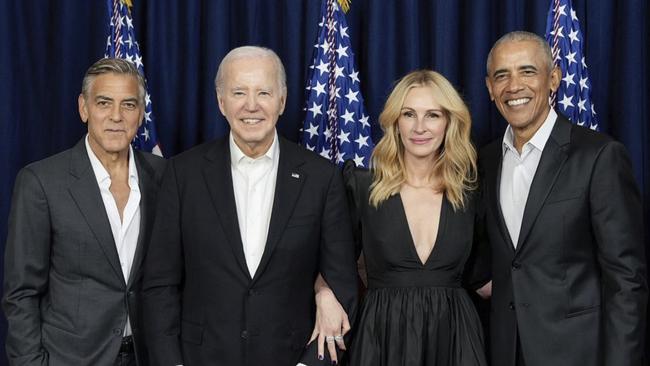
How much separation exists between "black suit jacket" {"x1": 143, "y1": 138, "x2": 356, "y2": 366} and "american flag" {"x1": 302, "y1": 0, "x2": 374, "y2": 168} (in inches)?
37.8

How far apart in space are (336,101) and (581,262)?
152 cm

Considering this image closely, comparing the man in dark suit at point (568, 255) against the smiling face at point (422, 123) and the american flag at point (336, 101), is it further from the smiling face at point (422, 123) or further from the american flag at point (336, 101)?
the american flag at point (336, 101)

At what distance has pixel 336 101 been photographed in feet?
12.7

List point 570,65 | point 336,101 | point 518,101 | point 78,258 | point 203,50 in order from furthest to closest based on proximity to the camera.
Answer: point 203,50 < point 336,101 < point 570,65 < point 518,101 < point 78,258

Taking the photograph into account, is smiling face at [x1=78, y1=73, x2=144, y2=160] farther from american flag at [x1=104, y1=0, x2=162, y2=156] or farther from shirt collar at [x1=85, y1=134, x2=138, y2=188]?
american flag at [x1=104, y1=0, x2=162, y2=156]

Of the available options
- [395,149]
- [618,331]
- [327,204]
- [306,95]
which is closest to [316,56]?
[306,95]

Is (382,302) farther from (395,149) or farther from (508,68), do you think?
(508,68)

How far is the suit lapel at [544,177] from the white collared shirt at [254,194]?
2.90 ft

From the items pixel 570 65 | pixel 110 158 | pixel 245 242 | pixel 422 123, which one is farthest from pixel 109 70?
pixel 570 65

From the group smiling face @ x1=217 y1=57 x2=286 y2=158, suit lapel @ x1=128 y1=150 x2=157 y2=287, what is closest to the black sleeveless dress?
smiling face @ x1=217 y1=57 x2=286 y2=158

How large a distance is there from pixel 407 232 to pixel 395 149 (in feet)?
1.14

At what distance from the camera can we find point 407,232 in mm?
2949

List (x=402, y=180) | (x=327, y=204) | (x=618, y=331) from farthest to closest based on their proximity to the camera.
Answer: (x=402, y=180) → (x=327, y=204) → (x=618, y=331)

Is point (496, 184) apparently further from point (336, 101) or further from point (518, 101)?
point (336, 101)
